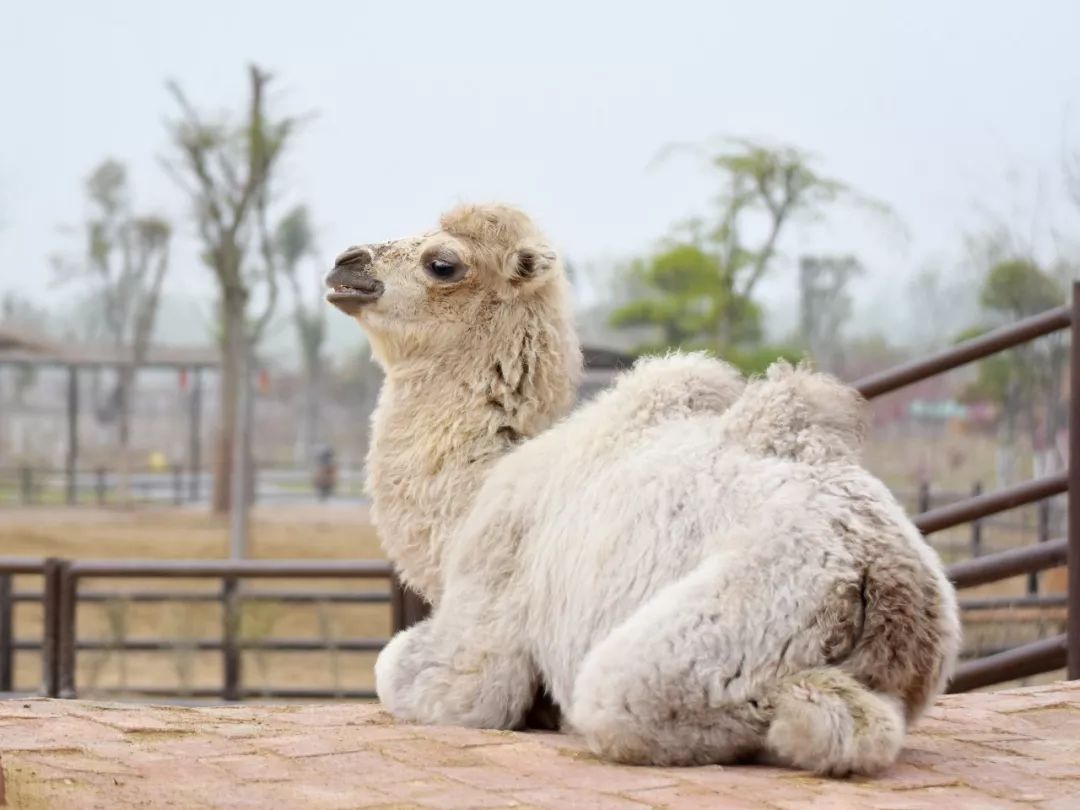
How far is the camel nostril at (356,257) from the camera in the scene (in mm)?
4328

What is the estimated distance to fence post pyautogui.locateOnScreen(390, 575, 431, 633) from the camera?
5.44 m

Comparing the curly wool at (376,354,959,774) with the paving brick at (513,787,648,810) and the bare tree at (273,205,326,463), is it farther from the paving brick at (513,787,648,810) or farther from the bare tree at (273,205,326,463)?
the bare tree at (273,205,326,463)

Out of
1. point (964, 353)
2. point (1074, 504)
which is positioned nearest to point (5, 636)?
point (964, 353)

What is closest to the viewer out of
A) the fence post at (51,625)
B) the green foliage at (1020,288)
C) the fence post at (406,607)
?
the fence post at (406,607)

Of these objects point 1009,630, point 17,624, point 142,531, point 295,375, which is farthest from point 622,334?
point 1009,630

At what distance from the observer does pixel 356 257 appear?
4332mm

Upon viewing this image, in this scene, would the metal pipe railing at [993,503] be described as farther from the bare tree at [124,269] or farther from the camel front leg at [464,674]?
the bare tree at [124,269]

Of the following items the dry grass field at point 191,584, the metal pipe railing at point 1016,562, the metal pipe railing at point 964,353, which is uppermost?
the metal pipe railing at point 964,353

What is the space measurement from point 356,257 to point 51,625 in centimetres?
329

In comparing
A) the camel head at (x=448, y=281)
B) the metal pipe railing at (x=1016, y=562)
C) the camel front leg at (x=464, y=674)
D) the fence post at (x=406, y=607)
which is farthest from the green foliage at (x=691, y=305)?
the camel front leg at (x=464, y=674)

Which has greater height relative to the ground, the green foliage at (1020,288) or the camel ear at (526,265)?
the green foliage at (1020,288)

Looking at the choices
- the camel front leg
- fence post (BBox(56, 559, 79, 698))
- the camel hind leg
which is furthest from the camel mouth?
fence post (BBox(56, 559, 79, 698))

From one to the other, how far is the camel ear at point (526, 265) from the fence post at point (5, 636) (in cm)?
532

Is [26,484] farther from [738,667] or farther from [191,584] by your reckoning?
[738,667]
